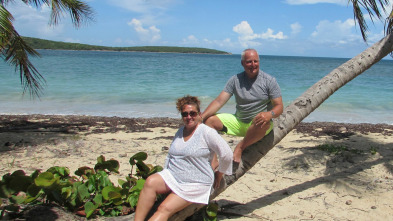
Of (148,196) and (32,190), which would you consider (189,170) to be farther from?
(32,190)

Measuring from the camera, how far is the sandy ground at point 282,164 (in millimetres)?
3992

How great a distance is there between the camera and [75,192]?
3123mm

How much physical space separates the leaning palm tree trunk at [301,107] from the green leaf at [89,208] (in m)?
0.68

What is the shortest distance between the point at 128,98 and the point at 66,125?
7.68 m

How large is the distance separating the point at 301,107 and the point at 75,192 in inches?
91.4

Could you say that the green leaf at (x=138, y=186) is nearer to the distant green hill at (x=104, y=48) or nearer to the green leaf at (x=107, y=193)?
the green leaf at (x=107, y=193)

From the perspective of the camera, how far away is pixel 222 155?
2.86 metres

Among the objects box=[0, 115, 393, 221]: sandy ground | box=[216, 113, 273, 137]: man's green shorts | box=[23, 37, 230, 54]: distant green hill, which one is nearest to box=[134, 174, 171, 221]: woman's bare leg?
box=[216, 113, 273, 137]: man's green shorts

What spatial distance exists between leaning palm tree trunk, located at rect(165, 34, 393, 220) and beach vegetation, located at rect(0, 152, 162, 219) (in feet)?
1.94

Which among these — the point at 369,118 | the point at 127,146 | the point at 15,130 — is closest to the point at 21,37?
the point at 15,130

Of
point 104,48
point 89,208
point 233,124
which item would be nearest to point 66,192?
point 89,208

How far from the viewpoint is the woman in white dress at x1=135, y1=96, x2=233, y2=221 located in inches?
111

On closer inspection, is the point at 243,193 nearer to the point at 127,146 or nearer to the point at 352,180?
the point at 352,180

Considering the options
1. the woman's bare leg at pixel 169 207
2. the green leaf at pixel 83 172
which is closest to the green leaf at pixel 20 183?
the green leaf at pixel 83 172
